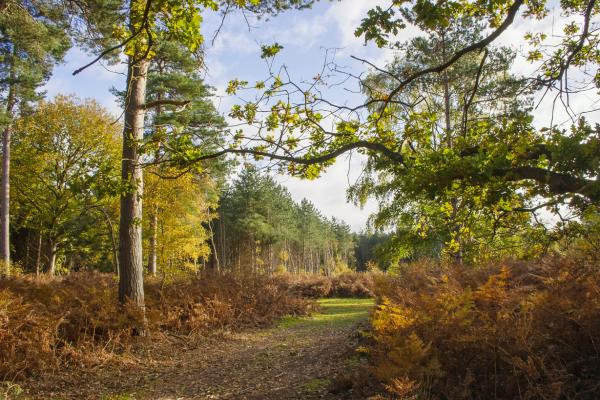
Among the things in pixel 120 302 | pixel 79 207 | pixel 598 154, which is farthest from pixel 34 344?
pixel 79 207

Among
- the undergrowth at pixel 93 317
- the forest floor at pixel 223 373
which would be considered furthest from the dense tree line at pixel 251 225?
the forest floor at pixel 223 373

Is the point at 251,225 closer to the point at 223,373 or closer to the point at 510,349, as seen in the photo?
the point at 223,373

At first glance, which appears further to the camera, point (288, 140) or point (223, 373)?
point (223, 373)

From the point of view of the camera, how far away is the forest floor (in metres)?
5.66

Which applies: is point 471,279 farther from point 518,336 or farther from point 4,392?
point 4,392

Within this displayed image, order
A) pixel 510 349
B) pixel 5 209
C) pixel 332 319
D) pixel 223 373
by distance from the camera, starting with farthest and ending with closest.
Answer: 1. pixel 5 209
2. pixel 332 319
3. pixel 223 373
4. pixel 510 349

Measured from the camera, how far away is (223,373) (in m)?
6.82

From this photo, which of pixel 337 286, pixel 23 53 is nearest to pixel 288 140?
pixel 23 53

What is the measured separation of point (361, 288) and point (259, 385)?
1668 cm

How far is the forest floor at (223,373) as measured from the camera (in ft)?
18.6

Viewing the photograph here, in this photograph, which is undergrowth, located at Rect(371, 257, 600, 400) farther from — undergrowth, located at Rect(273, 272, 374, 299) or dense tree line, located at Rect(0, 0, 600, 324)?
undergrowth, located at Rect(273, 272, 374, 299)

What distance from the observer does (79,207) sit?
20906 millimetres

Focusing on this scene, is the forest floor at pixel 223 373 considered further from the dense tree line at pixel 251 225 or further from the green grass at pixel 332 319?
the dense tree line at pixel 251 225

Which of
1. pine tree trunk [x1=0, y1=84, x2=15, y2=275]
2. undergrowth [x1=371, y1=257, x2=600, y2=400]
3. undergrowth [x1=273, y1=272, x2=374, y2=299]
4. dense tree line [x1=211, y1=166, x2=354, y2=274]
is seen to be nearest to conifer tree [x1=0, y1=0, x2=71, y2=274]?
pine tree trunk [x1=0, y1=84, x2=15, y2=275]
